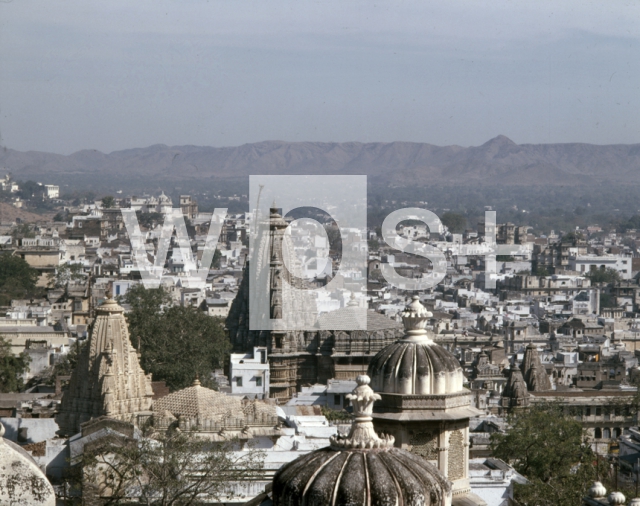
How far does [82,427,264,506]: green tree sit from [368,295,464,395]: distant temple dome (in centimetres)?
Result: 327

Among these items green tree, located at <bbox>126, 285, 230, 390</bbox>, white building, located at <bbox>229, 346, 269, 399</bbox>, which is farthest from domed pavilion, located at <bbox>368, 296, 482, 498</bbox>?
green tree, located at <bbox>126, 285, 230, 390</bbox>

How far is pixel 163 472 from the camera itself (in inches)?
677

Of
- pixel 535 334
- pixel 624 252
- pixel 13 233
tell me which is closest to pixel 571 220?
pixel 624 252

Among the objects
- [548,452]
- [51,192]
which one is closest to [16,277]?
[548,452]

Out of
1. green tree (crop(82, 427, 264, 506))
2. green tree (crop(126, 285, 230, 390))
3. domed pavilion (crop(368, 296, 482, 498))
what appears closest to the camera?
domed pavilion (crop(368, 296, 482, 498))

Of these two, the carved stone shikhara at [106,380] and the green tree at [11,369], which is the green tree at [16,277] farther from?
the carved stone shikhara at [106,380]

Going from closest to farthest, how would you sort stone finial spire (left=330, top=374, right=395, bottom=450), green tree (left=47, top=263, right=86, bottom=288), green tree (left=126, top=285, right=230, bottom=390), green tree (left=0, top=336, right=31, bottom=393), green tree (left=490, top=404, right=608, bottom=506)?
stone finial spire (left=330, top=374, right=395, bottom=450)
green tree (left=490, top=404, right=608, bottom=506)
green tree (left=126, top=285, right=230, bottom=390)
green tree (left=0, top=336, right=31, bottom=393)
green tree (left=47, top=263, right=86, bottom=288)

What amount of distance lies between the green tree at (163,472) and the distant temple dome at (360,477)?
7.02m

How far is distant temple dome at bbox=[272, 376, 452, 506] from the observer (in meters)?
9.32

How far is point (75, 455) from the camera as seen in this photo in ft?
65.0

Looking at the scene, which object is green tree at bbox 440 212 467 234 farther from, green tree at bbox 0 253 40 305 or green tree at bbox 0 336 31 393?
green tree at bbox 0 336 31 393

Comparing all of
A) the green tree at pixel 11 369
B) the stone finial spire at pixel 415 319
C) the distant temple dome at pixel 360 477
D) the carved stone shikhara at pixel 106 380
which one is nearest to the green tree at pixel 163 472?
the stone finial spire at pixel 415 319

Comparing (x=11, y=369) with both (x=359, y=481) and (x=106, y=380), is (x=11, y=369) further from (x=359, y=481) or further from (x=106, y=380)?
(x=359, y=481)

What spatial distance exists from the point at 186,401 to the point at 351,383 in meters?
11.1
